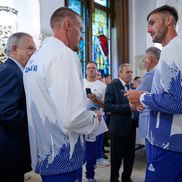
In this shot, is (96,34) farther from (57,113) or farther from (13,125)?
(57,113)

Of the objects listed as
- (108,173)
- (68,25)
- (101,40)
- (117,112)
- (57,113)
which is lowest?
(108,173)

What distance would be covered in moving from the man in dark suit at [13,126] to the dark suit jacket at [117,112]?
1.49 meters

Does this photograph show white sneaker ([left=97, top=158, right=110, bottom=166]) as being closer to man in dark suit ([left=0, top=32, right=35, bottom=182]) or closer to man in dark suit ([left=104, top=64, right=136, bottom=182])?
man in dark suit ([left=104, top=64, right=136, bottom=182])

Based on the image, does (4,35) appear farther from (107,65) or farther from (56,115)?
(107,65)

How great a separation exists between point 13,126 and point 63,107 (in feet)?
1.47

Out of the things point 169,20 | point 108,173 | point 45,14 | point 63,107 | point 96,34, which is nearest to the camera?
point 63,107

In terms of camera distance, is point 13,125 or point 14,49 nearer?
point 13,125

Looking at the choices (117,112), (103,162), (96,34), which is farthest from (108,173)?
(96,34)

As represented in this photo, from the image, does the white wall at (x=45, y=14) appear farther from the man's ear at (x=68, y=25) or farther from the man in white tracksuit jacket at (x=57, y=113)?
the man in white tracksuit jacket at (x=57, y=113)

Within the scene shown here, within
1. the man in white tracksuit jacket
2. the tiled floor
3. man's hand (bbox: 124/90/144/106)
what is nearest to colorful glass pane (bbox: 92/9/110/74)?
the tiled floor

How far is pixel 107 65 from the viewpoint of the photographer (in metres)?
8.52

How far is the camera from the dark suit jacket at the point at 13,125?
5.48 feet

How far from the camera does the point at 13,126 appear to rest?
1688 mm

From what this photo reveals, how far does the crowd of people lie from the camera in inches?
57.0
